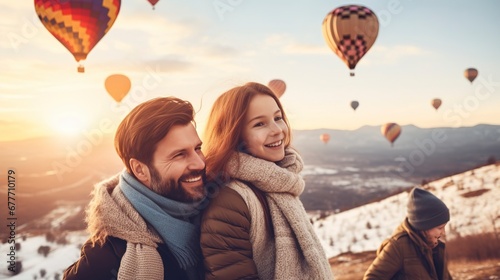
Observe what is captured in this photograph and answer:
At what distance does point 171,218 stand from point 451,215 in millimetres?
18334

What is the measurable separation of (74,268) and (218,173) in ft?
3.55

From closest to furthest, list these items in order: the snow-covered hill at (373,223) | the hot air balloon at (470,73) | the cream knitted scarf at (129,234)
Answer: the cream knitted scarf at (129,234) → the snow-covered hill at (373,223) → the hot air balloon at (470,73)

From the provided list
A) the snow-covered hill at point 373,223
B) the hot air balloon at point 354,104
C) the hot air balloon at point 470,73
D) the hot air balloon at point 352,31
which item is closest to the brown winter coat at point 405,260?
the snow-covered hill at point 373,223

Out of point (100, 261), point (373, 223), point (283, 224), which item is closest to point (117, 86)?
point (373, 223)

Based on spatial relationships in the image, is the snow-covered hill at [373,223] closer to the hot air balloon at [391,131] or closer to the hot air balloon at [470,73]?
the hot air balloon at [391,131]

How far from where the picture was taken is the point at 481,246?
509 inches

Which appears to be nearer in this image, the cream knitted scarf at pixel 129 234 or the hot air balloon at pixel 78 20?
the cream knitted scarf at pixel 129 234

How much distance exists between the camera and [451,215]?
19.0m

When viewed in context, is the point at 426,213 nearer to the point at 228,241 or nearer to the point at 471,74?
the point at 228,241

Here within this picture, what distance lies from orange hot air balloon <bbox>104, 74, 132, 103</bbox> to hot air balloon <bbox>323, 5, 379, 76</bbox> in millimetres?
10232

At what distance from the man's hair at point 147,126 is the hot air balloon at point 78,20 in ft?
43.8

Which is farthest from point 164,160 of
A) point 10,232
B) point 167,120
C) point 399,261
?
point 10,232

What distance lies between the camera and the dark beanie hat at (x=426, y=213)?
4.21 meters

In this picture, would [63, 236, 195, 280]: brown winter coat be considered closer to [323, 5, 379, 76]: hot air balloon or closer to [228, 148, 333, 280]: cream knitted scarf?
[228, 148, 333, 280]: cream knitted scarf
